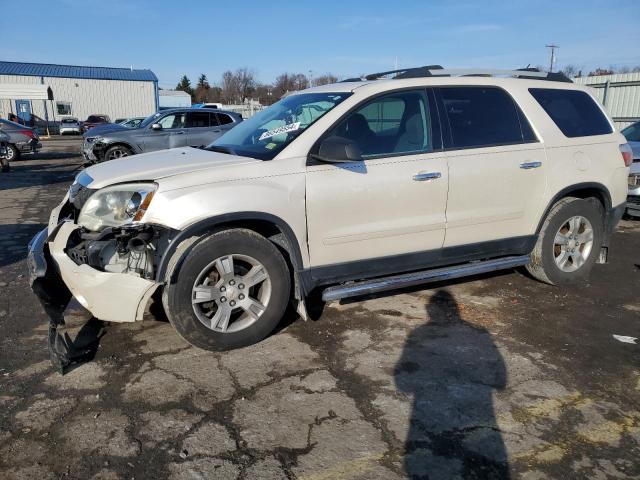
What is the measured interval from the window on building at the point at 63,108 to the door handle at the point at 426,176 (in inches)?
2001

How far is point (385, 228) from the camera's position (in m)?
3.96

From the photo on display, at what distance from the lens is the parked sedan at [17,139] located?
18203 mm

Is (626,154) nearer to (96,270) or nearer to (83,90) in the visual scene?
(96,270)

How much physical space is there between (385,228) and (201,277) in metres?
1.45

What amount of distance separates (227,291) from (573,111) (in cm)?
374

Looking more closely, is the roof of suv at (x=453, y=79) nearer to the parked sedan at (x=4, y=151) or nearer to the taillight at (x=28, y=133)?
the parked sedan at (x=4, y=151)

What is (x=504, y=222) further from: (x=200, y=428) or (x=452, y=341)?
(x=200, y=428)

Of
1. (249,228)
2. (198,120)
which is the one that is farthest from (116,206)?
(198,120)

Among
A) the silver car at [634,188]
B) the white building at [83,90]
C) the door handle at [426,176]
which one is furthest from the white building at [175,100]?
the door handle at [426,176]

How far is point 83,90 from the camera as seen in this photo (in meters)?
48.0

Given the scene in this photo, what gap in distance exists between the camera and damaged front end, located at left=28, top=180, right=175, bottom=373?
130 inches

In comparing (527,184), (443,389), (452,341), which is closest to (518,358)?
(452,341)

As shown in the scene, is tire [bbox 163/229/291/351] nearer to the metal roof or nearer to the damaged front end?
the damaged front end

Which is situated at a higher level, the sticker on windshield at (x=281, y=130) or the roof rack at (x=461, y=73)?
the roof rack at (x=461, y=73)
